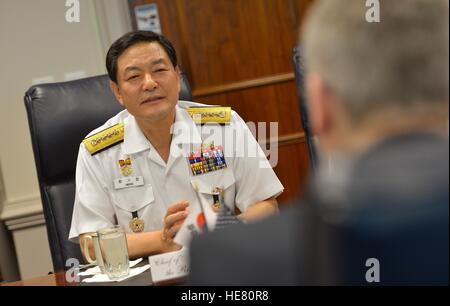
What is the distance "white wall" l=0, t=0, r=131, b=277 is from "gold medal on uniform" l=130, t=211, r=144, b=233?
1377 millimetres

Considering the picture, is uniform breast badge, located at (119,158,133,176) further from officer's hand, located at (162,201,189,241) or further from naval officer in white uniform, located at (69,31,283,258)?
officer's hand, located at (162,201,189,241)

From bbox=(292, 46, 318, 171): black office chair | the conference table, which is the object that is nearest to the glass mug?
the conference table

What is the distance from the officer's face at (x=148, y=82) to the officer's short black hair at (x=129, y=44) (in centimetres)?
2

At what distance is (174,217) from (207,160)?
24.7 inches

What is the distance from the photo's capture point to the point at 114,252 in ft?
5.82

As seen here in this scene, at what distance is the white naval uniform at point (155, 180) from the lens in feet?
7.84

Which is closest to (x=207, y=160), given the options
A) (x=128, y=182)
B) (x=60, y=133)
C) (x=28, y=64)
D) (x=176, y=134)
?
(x=176, y=134)

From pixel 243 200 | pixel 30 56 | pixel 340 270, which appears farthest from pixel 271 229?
pixel 30 56

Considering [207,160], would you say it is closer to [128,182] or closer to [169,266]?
[128,182]

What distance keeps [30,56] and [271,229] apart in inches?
122

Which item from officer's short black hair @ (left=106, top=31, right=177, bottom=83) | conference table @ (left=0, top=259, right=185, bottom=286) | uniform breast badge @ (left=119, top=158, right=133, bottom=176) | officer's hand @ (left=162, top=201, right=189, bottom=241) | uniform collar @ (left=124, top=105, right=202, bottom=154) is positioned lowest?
conference table @ (left=0, top=259, right=185, bottom=286)

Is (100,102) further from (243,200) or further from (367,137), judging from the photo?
(367,137)

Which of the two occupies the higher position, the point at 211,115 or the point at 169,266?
the point at 211,115

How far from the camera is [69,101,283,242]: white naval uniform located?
7.84ft
